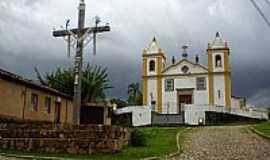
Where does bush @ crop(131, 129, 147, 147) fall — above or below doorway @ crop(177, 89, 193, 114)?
below

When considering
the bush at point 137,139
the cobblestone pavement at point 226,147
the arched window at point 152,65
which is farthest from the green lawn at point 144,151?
the arched window at point 152,65

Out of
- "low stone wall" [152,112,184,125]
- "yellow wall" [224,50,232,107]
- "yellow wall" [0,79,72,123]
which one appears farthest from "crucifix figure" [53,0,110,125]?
"yellow wall" [224,50,232,107]

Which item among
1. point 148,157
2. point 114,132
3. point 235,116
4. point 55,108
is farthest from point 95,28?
point 235,116

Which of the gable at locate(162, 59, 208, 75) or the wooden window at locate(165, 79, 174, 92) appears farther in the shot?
the wooden window at locate(165, 79, 174, 92)

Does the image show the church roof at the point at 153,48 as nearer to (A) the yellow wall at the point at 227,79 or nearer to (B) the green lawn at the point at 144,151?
(A) the yellow wall at the point at 227,79

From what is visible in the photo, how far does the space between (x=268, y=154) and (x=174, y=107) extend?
31.8 meters

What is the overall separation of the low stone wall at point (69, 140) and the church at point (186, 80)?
102 ft

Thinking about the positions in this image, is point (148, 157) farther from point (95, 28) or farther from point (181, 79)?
point (181, 79)

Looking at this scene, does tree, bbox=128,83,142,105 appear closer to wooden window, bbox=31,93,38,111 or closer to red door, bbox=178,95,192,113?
red door, bbox=178,95,192,113

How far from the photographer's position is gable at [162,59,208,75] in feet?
168

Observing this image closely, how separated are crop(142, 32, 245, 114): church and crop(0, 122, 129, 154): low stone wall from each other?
102 feet

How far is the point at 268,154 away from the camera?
703 inches

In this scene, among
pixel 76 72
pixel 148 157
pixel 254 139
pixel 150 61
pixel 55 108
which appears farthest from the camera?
pixel 150 61

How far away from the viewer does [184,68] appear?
2046 inches
